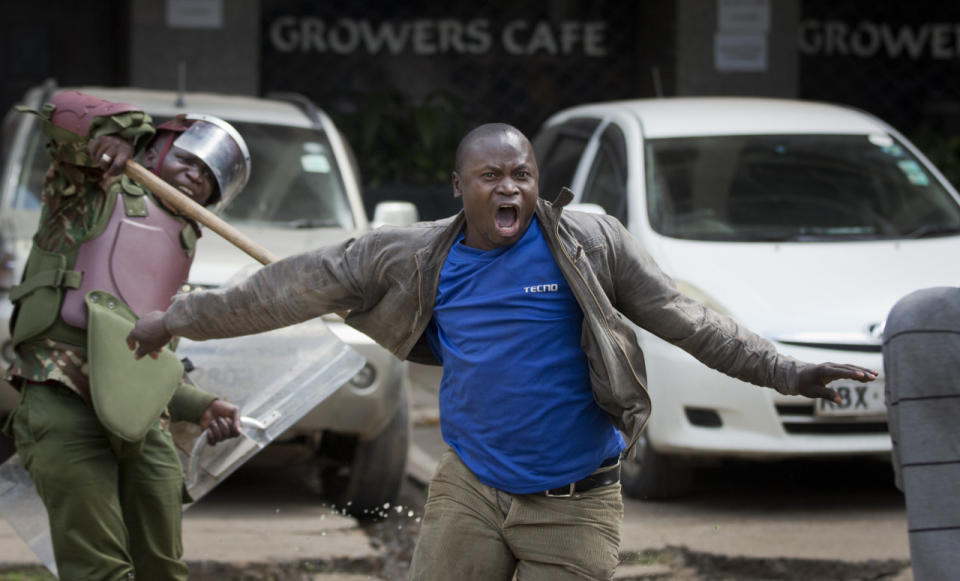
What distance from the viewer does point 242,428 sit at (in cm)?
420

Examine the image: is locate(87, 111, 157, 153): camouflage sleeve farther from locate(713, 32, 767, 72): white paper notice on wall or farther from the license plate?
locate(713, 32, 767, 72): white paper notice on wall

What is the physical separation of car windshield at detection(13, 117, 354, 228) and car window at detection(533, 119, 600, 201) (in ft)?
4.18

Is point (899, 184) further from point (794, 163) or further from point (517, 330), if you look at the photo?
point (517, 330)

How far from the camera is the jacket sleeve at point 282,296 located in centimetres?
325

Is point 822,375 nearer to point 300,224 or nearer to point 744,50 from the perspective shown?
point 300,224

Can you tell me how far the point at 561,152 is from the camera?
8.07 meters

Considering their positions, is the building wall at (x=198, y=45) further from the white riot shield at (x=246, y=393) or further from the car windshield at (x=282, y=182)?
the white riot shield at (x=246, y=393)

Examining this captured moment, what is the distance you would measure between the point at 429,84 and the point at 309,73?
1.04 m

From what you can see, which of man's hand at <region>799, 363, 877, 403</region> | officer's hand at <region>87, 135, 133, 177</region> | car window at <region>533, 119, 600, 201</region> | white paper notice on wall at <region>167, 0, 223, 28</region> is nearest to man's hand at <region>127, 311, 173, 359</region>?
officer's hand at <region>87, 135, 133, 177</region>

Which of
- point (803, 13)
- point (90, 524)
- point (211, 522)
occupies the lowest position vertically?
point (211, 522)

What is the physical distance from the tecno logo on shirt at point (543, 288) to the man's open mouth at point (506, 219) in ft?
0.45

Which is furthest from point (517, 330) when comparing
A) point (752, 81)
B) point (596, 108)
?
point (752, 81)

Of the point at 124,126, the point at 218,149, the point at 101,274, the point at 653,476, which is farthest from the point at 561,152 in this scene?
the point at 101,274

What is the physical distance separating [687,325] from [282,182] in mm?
3964
